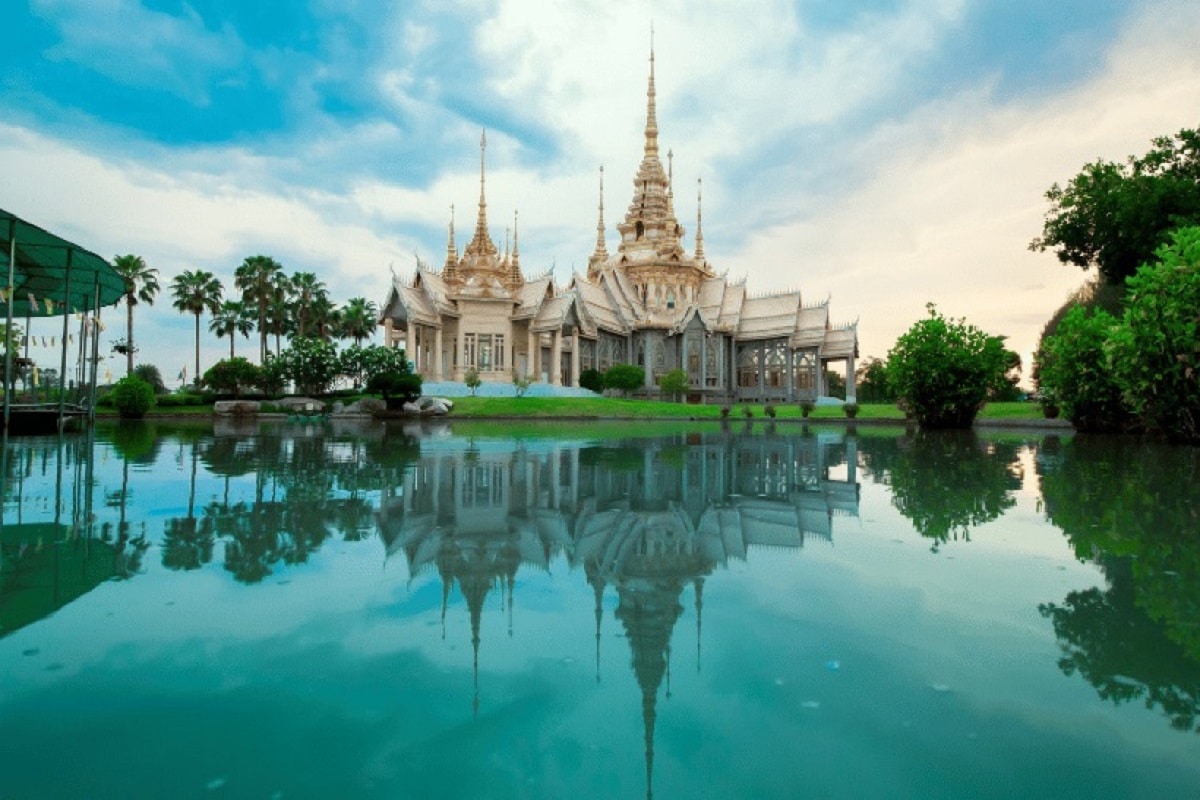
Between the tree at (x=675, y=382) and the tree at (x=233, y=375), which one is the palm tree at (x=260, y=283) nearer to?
the tree at (x=233, y=375)

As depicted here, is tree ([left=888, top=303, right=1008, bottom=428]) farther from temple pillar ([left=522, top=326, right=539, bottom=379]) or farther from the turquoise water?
temple pillar ([left=522, top=326, right=539, bottom=379])

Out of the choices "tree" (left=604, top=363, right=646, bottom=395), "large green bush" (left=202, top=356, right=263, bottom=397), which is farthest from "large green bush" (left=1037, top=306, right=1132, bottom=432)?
"large green bush" (left=202, top=356, right=263, bottom=397)

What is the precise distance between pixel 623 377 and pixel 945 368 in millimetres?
23543

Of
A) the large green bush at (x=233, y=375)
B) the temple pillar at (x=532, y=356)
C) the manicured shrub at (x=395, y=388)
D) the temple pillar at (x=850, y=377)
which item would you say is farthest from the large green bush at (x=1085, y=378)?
the large green bush at (x=233, y=375)

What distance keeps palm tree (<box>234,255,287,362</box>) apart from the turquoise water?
159 ft

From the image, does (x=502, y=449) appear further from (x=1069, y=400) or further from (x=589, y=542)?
(x=1069, y=400)

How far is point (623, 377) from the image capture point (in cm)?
4659

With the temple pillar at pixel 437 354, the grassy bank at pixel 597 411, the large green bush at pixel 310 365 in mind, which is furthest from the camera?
the temple pillar at pixel 437 354

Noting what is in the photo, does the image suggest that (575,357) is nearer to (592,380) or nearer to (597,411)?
(592,380)

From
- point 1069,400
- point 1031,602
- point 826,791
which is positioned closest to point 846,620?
point 1031,602

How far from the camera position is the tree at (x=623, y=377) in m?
46.6

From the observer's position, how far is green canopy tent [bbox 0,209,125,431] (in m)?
12.8

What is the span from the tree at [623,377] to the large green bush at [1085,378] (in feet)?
87.1

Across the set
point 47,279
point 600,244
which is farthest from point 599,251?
point 47,279
